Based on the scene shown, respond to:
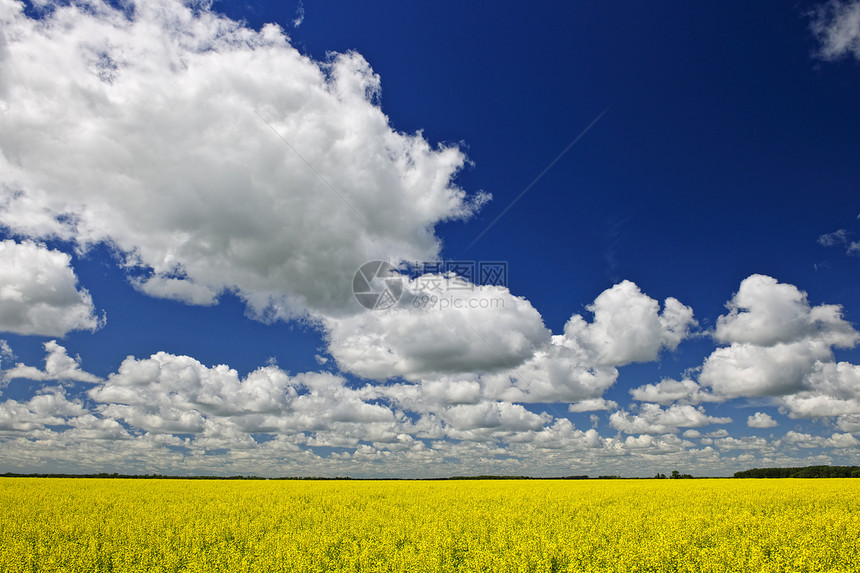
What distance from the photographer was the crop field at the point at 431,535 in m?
11.7

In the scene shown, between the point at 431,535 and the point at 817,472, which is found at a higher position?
the point at 431,535

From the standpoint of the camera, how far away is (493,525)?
16.6 metres

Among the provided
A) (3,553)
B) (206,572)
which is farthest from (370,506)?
(3,553)

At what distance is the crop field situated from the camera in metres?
11.7

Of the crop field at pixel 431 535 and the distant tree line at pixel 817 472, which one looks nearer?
the crop field at pixel 431 535

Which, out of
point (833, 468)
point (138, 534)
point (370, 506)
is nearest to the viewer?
point (138, 534)

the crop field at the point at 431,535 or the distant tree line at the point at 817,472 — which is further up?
the crop field at the point at 431,535

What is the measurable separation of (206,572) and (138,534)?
6.07m

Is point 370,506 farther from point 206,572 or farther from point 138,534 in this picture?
point 206,572

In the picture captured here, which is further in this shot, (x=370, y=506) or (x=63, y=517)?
(x=370, y=506)

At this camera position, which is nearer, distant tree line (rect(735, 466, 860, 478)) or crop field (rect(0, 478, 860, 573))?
crop field (rect(0, 478, 860, 573))

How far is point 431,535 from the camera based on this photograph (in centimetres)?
1419

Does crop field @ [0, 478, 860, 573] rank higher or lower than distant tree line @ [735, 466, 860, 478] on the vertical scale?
higher

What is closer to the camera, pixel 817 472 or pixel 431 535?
pixel 431 535
